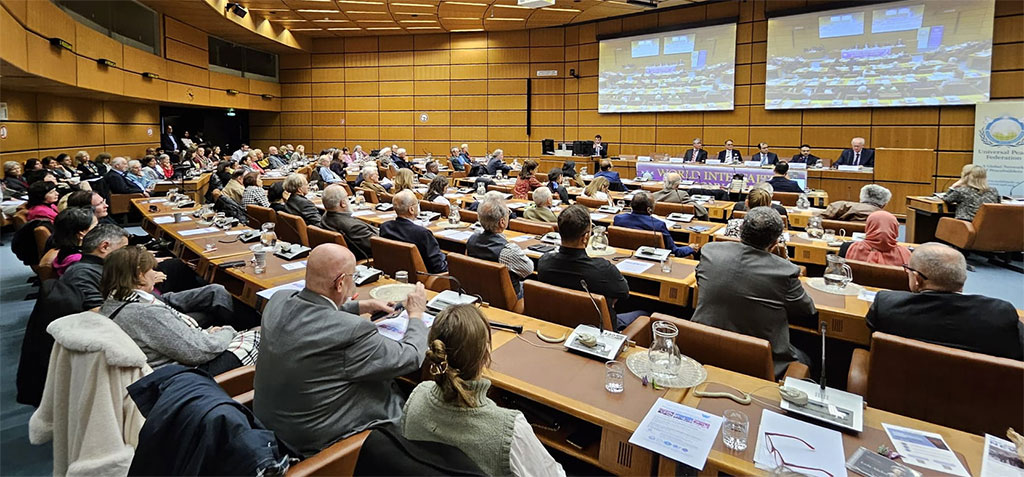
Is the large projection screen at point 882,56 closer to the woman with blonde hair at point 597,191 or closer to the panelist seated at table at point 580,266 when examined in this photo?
the woman with blonde hair at point 597,191

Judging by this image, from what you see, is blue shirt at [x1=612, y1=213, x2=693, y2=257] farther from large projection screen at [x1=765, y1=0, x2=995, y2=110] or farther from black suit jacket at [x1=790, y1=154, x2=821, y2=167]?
large projection screen at [x1=765, y1=0, x2=995, y2=110]

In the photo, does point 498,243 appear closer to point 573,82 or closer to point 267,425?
point 267,425

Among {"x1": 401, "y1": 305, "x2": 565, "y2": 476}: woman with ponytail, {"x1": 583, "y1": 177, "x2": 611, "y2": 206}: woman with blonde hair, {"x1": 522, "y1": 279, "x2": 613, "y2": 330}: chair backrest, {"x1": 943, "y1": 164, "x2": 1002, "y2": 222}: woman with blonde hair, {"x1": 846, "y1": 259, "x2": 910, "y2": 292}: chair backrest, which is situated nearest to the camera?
{"x1": 401, "y1": 305, "x2": 565, "y2": 476}: woman with ponytail

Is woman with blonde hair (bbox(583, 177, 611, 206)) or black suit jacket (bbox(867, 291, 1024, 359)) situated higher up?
woman with blonde hair (bbox(583, 177, 611, 206))

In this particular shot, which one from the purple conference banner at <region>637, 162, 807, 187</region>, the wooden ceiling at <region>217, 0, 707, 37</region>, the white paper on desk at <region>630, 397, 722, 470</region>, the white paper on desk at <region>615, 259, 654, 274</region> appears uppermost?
the wooden ceiling at <region>217, 0, 707, 37</region>

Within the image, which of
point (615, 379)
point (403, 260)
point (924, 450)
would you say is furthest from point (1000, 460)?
point (403, 260)

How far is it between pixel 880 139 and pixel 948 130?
3.60 feet

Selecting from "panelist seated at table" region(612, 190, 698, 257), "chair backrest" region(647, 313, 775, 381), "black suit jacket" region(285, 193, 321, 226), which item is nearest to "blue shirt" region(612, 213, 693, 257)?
"panelist seated at table" region(612, 190, 698, 257)

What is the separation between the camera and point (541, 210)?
5816 mm

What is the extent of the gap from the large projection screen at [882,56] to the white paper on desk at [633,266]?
388 inches

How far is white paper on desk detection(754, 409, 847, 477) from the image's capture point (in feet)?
5.16

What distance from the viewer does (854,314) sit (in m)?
2.88

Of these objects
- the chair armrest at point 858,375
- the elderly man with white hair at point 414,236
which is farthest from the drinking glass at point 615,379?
the elderly man with white hair at point 414,236

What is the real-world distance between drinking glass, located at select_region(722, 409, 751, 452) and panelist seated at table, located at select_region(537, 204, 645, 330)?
54.2 inches
